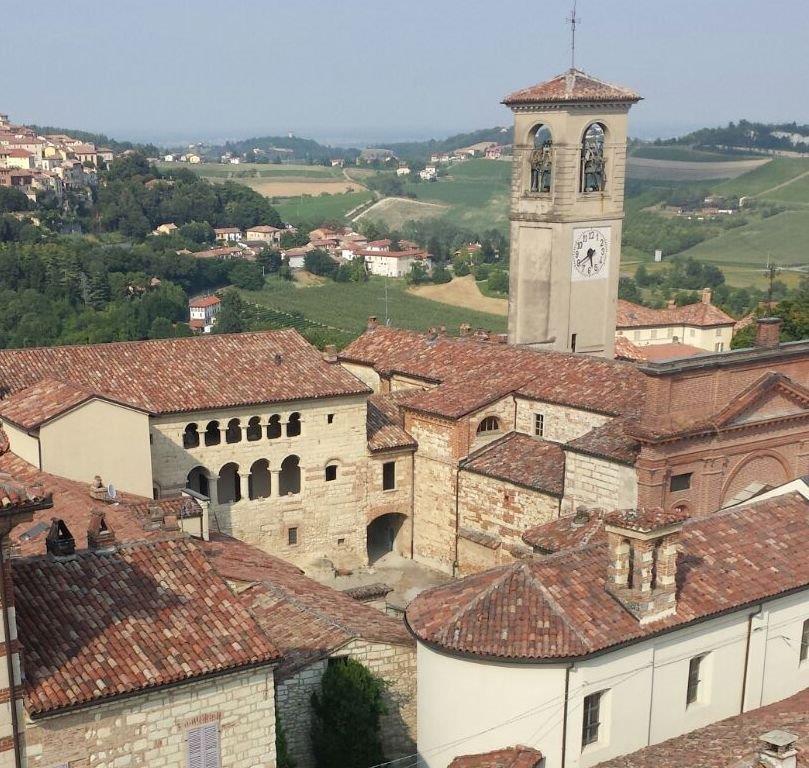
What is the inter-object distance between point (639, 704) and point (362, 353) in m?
22.3

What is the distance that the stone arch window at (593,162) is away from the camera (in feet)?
116

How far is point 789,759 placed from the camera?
46.6ft

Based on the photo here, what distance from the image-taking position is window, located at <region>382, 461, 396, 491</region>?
112ft

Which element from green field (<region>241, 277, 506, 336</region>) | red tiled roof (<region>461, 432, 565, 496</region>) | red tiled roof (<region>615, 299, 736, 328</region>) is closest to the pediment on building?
red tiled roof (<region>461, 432, 565, 496</region>)

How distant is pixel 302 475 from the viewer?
32.7 meters

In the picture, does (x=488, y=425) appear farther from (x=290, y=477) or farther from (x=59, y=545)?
(x=59, y=545)

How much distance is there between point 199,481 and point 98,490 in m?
7.09

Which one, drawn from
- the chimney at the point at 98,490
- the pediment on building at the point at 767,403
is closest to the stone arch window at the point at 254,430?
the chimney at the point at 98,490

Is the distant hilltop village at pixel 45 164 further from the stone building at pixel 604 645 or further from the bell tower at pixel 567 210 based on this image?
the stone building at pixel 604 645

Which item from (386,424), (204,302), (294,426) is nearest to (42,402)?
(294,426)

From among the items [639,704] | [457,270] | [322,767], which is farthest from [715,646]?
[457,270]

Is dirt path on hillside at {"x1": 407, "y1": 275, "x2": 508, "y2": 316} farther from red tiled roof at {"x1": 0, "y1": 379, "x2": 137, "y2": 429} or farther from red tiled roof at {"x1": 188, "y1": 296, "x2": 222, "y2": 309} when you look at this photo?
red tiled roof at {"x1": 0, "y1": 379, "x2": 137, "y2": 429}

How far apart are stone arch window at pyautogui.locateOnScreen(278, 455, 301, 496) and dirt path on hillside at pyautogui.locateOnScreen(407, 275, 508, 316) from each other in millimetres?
62243

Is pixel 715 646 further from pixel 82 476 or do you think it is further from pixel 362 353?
pixel 362 353
